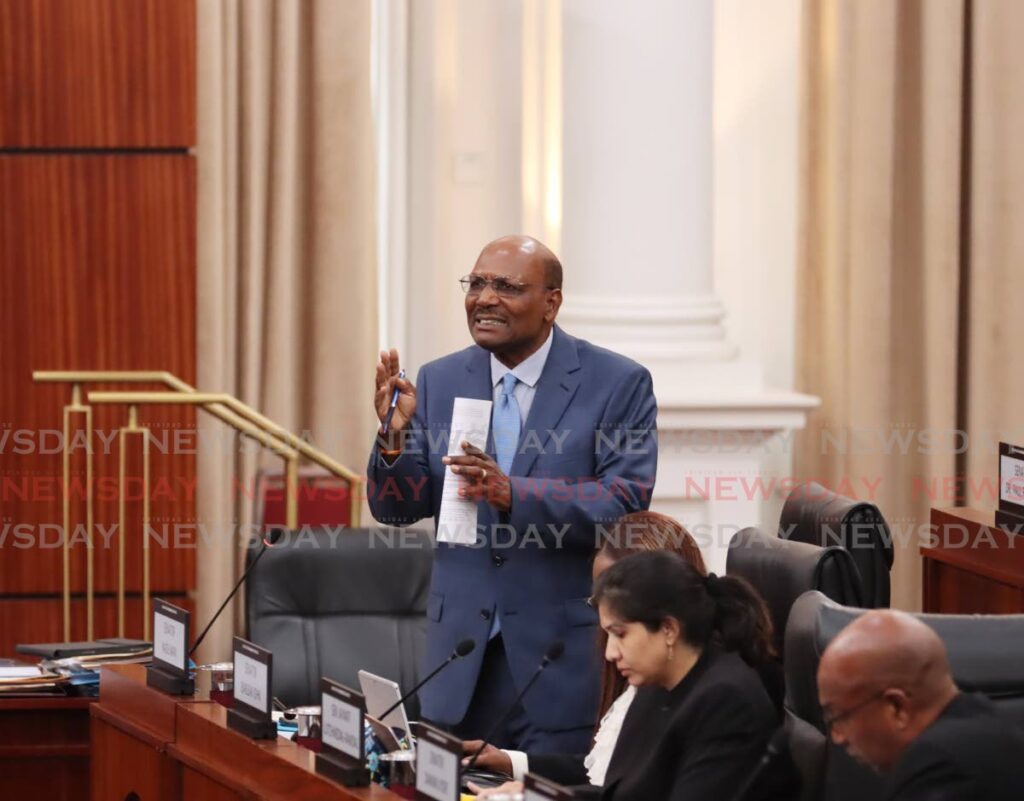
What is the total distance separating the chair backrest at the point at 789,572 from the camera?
10.4 feet

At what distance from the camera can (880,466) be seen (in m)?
6.23

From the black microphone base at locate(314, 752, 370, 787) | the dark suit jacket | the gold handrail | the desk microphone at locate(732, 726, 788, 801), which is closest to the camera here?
the dark suit jacket

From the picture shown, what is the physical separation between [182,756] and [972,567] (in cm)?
187

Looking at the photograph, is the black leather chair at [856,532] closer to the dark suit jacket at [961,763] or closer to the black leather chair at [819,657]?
the black leather chair at [819,657]

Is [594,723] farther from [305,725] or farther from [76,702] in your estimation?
[76,702]

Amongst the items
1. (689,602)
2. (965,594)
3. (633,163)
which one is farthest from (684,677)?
(633,163)

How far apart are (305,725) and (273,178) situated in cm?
322

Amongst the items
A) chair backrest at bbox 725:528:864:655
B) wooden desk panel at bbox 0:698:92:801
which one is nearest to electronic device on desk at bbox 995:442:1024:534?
chair backrest at bbox 725:528:864:655

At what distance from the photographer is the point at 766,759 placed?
2.29m

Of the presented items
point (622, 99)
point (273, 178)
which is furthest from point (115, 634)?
point (622, 99)

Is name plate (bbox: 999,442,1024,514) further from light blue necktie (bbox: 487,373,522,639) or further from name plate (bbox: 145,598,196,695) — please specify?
name plate (bbox: 145,598,196,695)

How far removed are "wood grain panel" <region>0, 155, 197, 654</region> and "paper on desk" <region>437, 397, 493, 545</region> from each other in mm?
2300

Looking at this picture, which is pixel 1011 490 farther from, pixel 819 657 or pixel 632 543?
pixel 819 657

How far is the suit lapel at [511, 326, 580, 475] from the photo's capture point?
10.9ft
